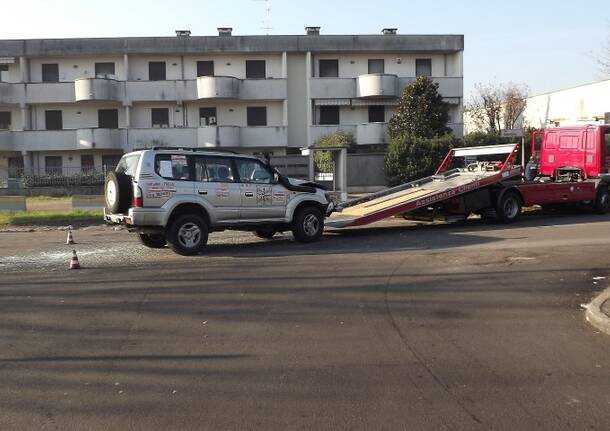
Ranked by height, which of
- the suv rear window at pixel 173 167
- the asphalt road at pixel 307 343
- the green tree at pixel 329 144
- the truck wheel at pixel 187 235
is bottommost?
the asphalt road at pixel 307 343

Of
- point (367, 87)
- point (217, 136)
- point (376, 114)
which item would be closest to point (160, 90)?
point (217, 136)

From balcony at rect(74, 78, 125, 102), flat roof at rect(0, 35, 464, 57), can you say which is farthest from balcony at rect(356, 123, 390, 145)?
balcony at rect(74, 78, 125, 102)

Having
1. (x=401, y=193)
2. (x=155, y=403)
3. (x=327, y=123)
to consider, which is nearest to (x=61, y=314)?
(x=155, y=403)

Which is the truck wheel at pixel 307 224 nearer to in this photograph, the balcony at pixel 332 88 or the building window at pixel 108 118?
the balcony at pixel 332 88

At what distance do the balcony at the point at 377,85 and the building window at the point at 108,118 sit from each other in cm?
Result: 1607

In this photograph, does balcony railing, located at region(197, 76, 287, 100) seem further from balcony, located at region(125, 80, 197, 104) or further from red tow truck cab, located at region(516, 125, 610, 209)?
red tow truck cab, located at region(516, 125, 610, 209)

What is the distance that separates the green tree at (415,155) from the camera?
99.8ft

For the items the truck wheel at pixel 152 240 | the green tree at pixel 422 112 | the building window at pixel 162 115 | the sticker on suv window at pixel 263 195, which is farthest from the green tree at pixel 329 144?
the truck wheel at pixel 152 240

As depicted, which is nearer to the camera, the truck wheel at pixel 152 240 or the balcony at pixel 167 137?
the truck wheel at pixel 152 240

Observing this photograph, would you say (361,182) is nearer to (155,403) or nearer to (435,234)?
(435,234)

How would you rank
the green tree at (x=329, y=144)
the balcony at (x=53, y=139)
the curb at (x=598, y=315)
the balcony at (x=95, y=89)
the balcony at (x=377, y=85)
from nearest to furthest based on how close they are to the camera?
the curb at (x=598, y=315) → the green tree at (x=329, y=144) → the balcony at (x=95, y=89) → the balcony at (x=377, y=85) → the balcony at (x=53, y=139)

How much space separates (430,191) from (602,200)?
6431 millimetres

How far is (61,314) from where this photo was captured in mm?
7438

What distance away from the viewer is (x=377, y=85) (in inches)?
1549
